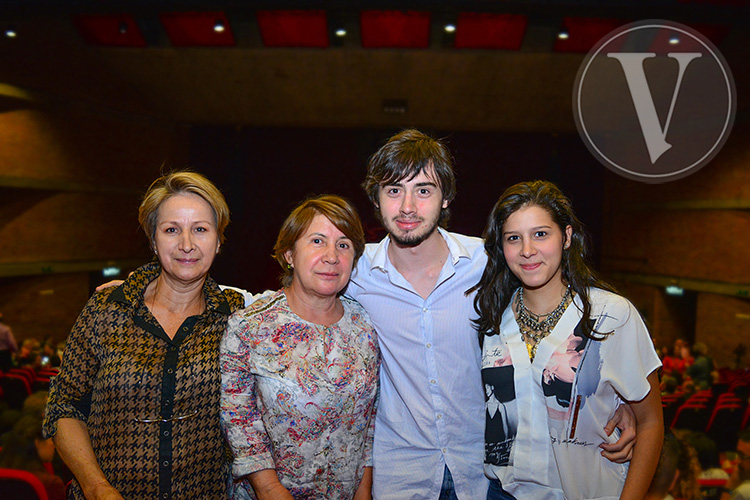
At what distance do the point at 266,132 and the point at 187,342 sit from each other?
446 inches

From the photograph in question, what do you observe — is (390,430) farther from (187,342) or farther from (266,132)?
(266,132)

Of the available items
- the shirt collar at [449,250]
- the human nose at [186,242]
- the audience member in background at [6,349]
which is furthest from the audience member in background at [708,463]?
the audience member in background at [6,349]

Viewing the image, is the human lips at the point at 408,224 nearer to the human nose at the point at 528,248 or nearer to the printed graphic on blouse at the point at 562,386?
the human nose at the point at 528,248

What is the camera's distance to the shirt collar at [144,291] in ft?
5.66

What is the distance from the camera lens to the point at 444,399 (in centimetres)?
194

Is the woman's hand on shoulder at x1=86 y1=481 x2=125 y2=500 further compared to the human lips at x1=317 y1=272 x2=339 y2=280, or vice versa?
the human lips at x1=317 y1=272 x2=339 y2=280

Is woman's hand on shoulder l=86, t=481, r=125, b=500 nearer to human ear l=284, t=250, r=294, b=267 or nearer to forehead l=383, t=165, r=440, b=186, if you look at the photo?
human ear l=284, t=250, r=294, b=267

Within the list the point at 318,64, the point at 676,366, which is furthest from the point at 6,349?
the point at 676,366

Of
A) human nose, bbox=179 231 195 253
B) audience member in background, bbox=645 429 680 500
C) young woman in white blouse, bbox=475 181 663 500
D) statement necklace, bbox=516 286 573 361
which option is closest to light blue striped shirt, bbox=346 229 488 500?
young woman in white blouse, bbox=475 181 663 500

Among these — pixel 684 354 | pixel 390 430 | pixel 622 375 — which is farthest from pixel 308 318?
pixel 684 354

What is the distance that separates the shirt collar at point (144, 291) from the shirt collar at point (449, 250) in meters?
0.62

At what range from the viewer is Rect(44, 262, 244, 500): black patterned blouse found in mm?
1607

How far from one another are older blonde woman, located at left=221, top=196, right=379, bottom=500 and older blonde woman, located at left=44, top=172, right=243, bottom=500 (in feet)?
0.31

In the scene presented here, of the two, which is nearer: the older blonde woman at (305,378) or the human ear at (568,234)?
the older blonde woman at (305,378)
